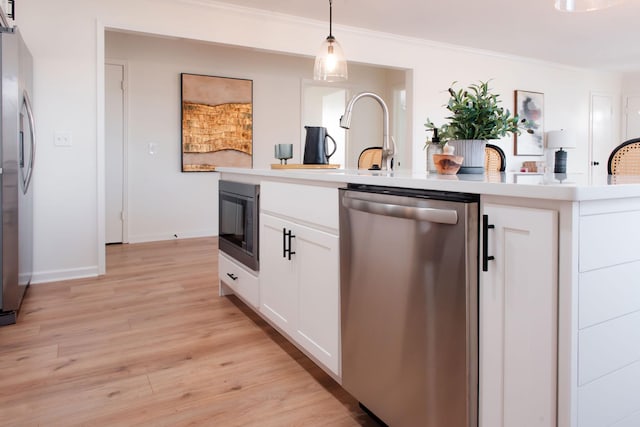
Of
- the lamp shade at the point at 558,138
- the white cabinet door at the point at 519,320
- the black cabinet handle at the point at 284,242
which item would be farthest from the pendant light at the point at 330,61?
the lamp shade at the point at 558,138

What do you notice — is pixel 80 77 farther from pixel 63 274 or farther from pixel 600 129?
pixel 600 129

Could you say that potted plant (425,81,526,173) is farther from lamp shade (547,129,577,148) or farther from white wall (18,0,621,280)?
lamp shade (547,129,577,148)

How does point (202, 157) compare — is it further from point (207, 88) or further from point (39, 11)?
point (39, 11)

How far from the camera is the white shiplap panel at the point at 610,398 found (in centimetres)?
92

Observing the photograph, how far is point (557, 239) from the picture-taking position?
880 millimetres

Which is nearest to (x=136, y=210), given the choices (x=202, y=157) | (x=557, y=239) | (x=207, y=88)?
(x=202, y=157)

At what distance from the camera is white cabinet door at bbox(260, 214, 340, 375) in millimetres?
1625

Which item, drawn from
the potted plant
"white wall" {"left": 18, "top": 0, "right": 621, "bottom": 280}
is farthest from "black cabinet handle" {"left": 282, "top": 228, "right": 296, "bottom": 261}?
"white wall" {"left": 18, "top": 0, "right": 621, "bottom": 280}

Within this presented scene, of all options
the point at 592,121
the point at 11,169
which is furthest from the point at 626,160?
the point at 592,121

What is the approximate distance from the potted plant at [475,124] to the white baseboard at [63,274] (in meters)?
2.98

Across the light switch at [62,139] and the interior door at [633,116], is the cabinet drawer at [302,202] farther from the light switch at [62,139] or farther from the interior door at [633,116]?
the interior door at [633,116]

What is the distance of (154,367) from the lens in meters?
Answer: 1.96

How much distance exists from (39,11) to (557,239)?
3762 millimetres

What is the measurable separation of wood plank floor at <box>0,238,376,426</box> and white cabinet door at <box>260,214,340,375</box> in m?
0.16
